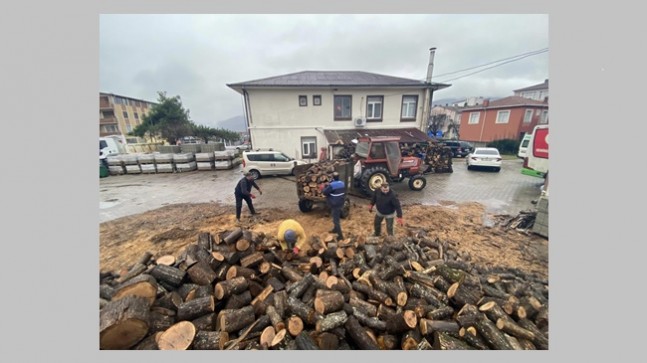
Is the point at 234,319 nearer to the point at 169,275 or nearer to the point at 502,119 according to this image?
the point at 169,275

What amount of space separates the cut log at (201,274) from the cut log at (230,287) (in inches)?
6.7

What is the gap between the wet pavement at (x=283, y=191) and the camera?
15.3 ft

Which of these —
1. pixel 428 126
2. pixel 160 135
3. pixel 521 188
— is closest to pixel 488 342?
pixel 521 188

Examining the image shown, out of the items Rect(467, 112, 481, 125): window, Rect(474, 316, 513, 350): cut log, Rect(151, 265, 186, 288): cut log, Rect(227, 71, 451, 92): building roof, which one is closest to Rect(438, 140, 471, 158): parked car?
Rect(467, 112, 481, 125): window

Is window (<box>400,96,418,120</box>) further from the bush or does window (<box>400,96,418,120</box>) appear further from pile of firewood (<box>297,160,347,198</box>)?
pile of firewood (<box>297,160,347,198</box>)

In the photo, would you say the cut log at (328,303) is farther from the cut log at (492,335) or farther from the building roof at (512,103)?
the building roof at (512,103)

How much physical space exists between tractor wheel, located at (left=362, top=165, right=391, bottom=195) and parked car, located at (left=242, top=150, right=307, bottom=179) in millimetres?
3489

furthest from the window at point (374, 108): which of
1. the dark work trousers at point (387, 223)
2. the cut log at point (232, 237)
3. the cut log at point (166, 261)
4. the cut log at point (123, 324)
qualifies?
the cut log at point (123, 324)

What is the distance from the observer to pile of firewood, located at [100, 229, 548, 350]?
1.92 m

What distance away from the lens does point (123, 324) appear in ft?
5.97

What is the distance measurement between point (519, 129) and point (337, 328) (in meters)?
5.88

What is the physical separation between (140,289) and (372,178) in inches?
206

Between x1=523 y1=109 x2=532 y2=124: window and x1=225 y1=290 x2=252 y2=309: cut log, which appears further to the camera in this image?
x1=523 y1=109 x2=532 y2=124: window

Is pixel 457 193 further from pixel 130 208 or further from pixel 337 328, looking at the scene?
pixel 130 208
